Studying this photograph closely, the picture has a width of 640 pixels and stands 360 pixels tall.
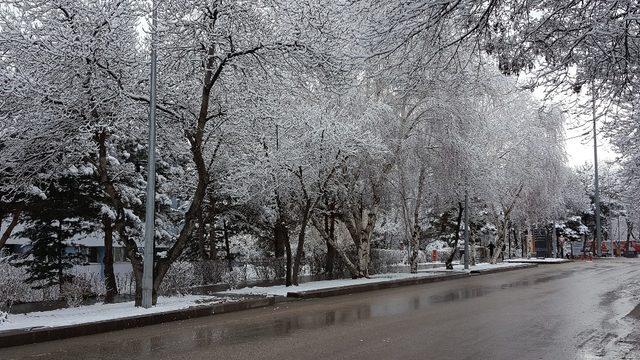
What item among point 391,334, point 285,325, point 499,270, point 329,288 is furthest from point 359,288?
point 499,270

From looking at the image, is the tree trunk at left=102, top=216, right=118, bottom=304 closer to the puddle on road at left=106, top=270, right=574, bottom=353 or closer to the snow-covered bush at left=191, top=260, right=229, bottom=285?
the snow-covered bush at left=191, top=260, right=229, bottom=285

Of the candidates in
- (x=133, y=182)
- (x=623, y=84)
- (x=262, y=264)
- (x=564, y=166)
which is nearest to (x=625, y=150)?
(x=623, y=84)

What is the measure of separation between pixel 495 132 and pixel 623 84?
86.7ft

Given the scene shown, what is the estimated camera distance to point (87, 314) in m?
13.7

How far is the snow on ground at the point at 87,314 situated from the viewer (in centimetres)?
1202

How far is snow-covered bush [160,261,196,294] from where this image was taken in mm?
18984

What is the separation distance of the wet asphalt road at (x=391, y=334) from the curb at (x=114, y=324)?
0.29 meters

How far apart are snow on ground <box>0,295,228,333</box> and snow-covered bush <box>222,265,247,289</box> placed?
481 centimetres

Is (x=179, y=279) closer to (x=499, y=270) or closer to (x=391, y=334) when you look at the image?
(x=391, y=334)

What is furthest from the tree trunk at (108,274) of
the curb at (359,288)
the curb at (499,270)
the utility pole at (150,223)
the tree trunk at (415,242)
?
the curb at (499,270)

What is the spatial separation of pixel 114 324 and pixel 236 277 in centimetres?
1132

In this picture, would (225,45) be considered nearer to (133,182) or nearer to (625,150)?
(133,182)

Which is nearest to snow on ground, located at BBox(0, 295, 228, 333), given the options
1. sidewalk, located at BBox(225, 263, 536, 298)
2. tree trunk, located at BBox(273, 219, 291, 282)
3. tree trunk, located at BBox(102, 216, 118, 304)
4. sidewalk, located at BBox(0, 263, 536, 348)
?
sidewalk, located at BBox(0, 263, 536, 348)

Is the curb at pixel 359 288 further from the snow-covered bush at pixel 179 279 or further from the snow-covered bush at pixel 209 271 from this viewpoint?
the snow-covered bush at pixel 209 271
